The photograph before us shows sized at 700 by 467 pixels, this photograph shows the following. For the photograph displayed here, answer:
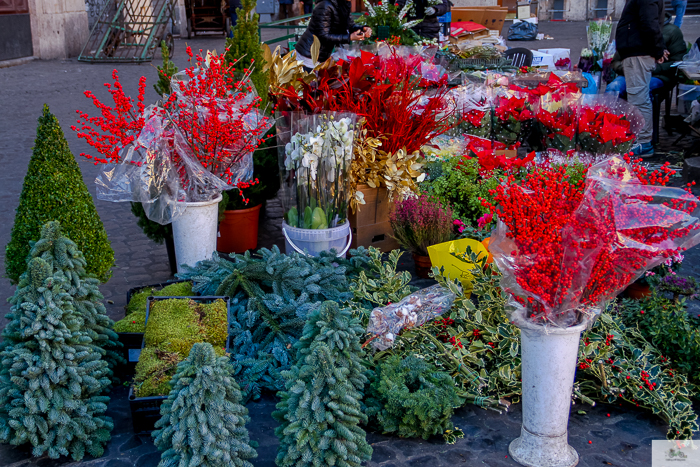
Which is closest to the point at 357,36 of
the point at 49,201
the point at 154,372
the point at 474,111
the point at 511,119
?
the point at 474,111

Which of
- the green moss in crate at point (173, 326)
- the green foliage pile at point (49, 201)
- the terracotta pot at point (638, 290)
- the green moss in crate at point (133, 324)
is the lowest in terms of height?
the terracotta pot at point (638, 290)

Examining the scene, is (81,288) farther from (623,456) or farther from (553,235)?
(623,456)

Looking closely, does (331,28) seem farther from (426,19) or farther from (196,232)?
(196,232)

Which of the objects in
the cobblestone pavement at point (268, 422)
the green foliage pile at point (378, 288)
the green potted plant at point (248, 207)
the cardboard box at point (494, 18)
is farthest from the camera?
the cardboard box at point (494, 18)

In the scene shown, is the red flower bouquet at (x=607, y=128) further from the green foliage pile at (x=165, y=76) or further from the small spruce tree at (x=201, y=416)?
the small spruce tree at (x=201, y=416)

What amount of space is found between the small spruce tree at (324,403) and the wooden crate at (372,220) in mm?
2084

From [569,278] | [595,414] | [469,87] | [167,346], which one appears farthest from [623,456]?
[469,87]

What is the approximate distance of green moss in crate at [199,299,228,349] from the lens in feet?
9.68

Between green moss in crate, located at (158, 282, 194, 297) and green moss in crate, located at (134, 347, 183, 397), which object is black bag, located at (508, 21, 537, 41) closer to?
green moss in crate, located at (158, 282, 194, 297)

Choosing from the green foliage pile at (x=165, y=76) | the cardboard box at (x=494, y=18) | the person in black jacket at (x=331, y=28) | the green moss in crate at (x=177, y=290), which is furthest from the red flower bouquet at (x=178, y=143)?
the cardboard box at (x=494, y=18)

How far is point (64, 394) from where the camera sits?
2.46m

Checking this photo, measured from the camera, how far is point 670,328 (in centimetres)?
298

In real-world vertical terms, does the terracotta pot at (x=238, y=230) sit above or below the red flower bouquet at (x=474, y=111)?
below

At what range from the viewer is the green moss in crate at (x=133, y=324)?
316cm
